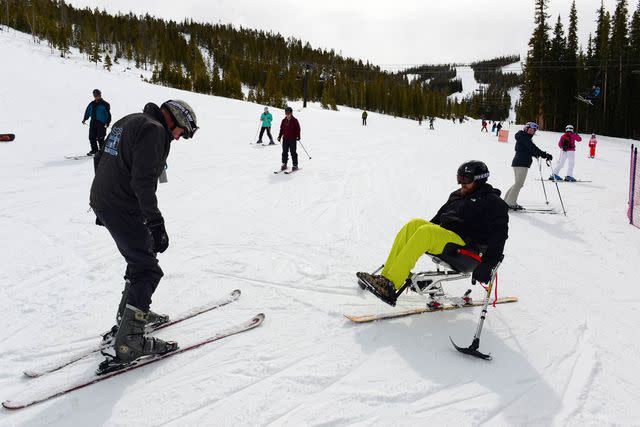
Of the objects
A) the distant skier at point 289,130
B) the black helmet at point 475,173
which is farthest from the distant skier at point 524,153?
the distant skier at point 289,130

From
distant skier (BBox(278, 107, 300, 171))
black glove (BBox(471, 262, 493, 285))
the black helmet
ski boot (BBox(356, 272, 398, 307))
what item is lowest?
ski boot (BBox(356, 272, 398, 307))

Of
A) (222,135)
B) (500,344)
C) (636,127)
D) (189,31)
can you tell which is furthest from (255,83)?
(500,344)

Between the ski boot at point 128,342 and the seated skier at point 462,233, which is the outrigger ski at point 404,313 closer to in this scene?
the seated skier at point 462,233

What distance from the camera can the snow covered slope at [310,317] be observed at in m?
2.88

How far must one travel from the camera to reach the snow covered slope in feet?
9.43

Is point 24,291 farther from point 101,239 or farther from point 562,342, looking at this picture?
point 562,342

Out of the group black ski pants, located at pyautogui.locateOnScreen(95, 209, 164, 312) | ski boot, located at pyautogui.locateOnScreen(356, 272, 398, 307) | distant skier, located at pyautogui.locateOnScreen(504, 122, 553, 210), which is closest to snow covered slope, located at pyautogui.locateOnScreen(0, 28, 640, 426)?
ski boot, located at pyautogui.locateOnScreen(356, 272, 398, 307)

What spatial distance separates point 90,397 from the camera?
9.29 ft

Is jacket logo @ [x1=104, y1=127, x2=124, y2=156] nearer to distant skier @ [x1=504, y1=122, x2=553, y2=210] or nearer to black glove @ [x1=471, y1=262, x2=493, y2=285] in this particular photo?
black glove @ [x1=471, y1=262, x2=493, y2=285]

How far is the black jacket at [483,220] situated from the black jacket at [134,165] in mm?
2812

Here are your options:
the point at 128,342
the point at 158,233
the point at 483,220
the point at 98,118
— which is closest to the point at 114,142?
the point at 158,233

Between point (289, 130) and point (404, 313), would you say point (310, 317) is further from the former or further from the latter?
point (289, 130)

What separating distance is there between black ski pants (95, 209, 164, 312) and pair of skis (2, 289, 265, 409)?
1.52 feet

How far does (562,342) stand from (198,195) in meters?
7.51
